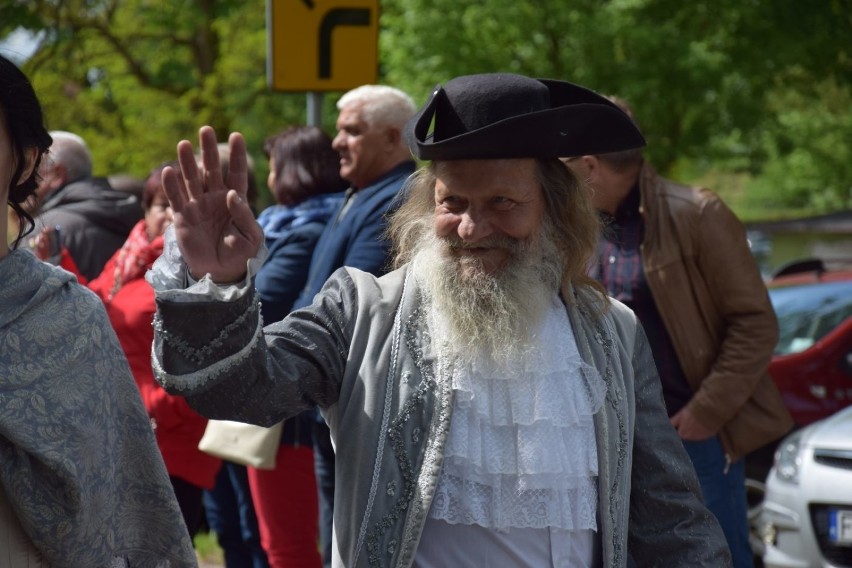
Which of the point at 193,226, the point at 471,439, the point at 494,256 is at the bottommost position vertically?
the point at 471,439

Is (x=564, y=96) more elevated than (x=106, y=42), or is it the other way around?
(x=564, y=96)

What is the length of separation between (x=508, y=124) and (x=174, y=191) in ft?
2.38

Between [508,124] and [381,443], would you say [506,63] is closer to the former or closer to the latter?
[508,124]

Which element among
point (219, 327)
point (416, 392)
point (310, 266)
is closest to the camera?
point (219, 327)

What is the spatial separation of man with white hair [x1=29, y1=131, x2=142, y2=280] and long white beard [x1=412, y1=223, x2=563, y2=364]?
3.53 m

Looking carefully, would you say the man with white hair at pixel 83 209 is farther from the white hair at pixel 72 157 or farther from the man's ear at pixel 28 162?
the man's ear at pixel 28 162

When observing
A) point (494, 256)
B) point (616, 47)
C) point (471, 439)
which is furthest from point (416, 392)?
point (616, 47)

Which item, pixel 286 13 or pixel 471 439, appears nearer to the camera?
pixel 471 439

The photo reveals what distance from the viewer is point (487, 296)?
A: 2.75 meters

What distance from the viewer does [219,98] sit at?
18.2 m

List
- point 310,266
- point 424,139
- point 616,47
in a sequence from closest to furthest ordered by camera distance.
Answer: point 424,139 → point 310,266 → point 616,47

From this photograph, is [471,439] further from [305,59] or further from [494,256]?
[305,59]

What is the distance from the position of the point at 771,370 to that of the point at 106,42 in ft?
43.7

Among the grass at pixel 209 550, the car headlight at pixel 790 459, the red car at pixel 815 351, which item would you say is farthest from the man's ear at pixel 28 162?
the red car at pixel 815 351
